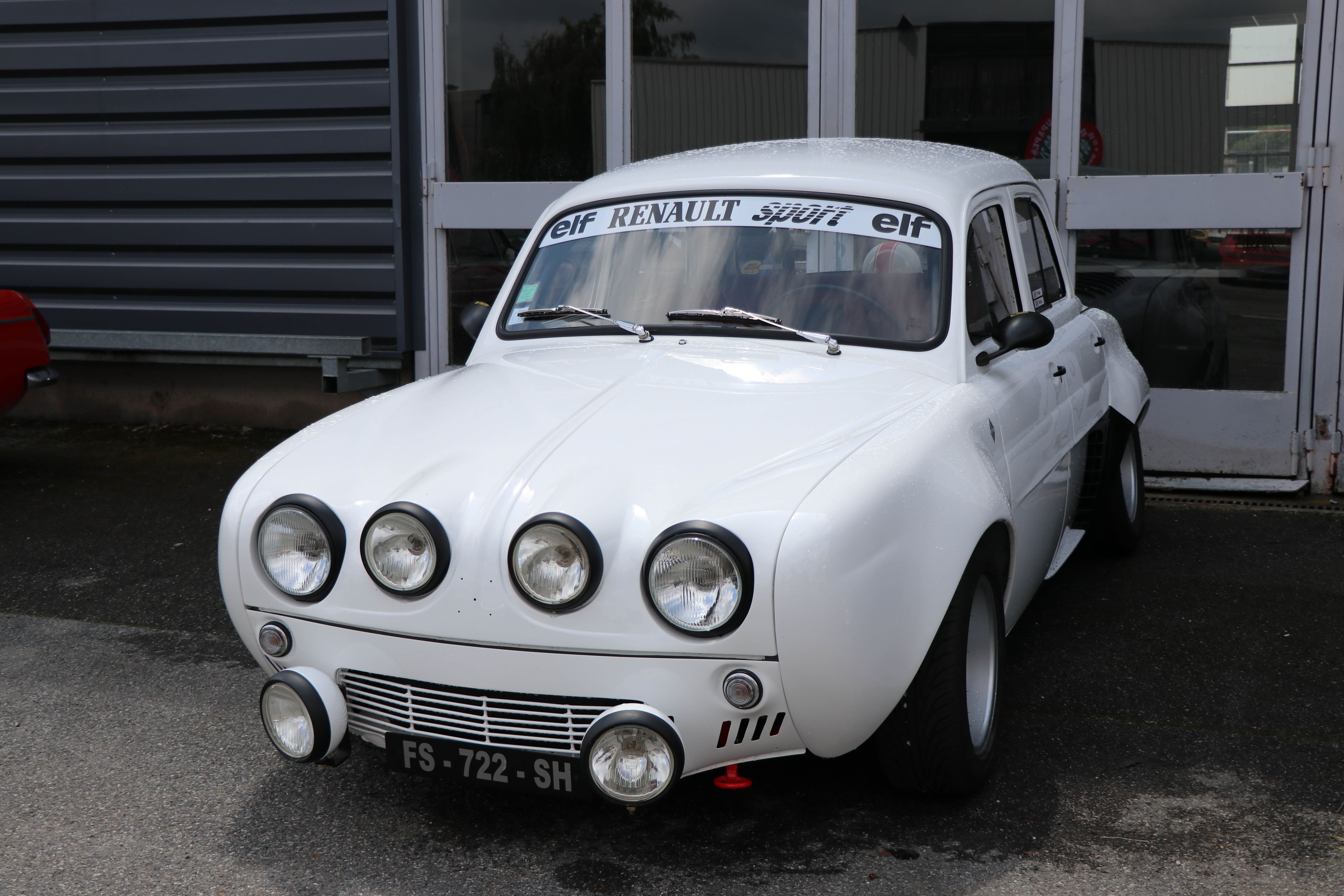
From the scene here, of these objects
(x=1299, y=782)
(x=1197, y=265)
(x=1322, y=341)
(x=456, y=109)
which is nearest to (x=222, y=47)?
(x=456, y=109)

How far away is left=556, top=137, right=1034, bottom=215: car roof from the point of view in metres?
3.76

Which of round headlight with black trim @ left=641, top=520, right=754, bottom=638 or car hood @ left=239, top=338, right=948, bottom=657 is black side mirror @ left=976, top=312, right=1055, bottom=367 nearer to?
car hood @ left=239, top=338, right=948, bottom=657

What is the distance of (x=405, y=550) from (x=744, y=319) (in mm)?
1308

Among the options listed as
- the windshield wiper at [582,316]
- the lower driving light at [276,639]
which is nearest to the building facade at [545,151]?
the windshield wiper at [582,316]

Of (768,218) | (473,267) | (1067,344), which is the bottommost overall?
(1067,344)

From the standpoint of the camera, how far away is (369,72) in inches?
297

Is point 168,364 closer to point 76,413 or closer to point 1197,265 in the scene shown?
point 76,413

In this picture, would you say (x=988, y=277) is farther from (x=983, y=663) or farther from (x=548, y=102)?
(x=548, y=102)

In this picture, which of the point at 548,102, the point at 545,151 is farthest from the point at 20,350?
the point at 548,102

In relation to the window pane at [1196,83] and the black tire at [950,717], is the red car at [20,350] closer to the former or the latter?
the black tire at [950,717]

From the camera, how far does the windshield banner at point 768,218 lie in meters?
3.65

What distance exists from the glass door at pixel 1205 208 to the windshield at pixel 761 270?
3340mm

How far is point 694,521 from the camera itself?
2508mm

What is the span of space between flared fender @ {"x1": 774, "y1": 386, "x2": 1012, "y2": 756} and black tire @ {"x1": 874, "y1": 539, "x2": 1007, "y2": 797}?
0.10 metres
